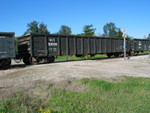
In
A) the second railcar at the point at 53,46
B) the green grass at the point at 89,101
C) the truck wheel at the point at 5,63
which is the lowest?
the green grass at the point at 89,101

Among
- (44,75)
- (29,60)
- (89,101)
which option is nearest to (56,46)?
(29,60)

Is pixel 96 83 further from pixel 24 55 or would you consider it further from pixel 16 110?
pixel 24 55

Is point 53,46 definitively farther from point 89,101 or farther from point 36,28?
point 36,28

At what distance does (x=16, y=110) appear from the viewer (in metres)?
4.50

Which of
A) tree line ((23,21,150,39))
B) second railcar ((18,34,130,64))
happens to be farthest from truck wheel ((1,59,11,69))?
tree line ((23,21,150,39))

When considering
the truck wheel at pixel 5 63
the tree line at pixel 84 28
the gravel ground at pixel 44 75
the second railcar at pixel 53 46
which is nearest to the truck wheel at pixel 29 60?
the second railcar at pixel 53 46

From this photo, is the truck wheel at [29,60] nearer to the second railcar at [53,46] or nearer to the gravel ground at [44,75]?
the second railcar at [53,46]

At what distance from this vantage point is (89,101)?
17.4 ft

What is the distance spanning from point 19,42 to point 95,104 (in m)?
13.1

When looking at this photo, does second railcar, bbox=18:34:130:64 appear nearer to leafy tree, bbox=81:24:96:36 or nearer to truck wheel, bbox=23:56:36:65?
truck wheel, bbox=23:56:36:65

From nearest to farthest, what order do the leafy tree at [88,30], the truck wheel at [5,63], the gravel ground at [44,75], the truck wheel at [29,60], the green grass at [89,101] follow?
the green grass at [89,101], the gravel ground at [44,75], the truck wheel at [5,63], the truck wheel at [29,60], the leafy tree at [88,30]

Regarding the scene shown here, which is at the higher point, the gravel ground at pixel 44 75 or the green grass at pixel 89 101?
the gravel ground at pixel 44 75

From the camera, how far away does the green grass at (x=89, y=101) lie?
15.5 ft

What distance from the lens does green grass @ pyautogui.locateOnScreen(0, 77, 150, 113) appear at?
4.71 metres
